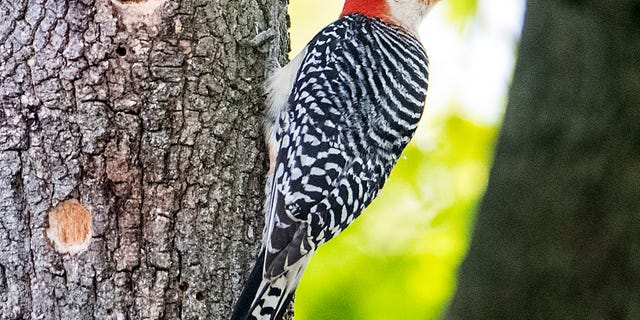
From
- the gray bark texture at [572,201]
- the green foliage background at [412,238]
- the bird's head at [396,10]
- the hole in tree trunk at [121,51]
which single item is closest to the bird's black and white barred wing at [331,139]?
the bird's head at [396,10]

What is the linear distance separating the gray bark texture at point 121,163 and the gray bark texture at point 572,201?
2.08 meters

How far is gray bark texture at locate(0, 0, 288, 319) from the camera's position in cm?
316

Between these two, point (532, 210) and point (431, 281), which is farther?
point (431, 281)

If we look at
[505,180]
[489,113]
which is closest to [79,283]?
[505,180]

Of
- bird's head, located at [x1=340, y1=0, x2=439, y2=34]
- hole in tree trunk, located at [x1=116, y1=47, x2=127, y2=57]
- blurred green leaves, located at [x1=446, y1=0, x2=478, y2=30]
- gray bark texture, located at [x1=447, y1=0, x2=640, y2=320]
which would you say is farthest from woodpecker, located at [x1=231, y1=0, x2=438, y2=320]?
gray bark texture, located at [x1=447, y1=0, x2=640, y2=320]

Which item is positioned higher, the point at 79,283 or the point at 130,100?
the point at 130,100

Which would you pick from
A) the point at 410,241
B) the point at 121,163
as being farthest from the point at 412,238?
the point at 121,163

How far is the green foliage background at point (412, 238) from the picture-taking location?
4754 millimetres

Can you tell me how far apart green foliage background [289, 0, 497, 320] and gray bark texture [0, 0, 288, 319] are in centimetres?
143

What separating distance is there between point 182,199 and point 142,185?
0.55 feet

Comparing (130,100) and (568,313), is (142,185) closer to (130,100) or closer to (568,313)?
(130,100)

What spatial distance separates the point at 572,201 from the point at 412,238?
3759 millimetres

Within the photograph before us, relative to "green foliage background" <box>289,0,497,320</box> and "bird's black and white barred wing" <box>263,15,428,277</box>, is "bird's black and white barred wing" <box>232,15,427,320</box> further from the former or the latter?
"green foliage background" <box>289,0,497,320</box>

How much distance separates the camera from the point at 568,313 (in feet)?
4.28
